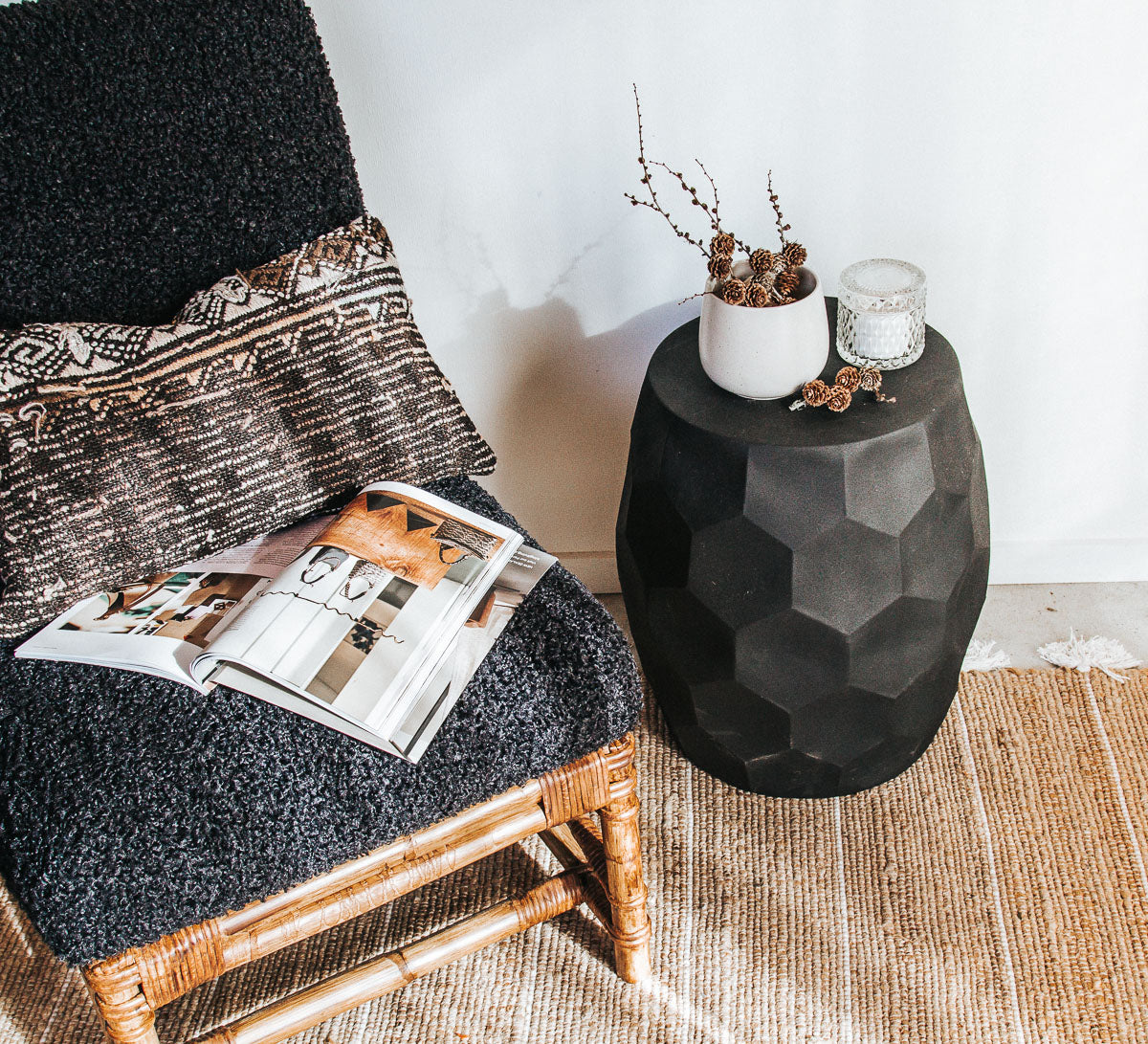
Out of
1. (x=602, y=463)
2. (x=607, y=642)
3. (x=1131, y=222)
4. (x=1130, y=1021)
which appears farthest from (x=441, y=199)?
(x=1130, y=1021)

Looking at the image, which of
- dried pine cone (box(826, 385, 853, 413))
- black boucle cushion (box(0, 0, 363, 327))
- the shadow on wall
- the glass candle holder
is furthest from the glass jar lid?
black boucle cushion (box(0, 0, 363, 327))

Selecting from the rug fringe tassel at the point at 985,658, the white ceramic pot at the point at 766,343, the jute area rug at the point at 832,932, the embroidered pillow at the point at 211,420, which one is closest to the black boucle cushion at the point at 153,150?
the embroidered pillow at the point at 211,420

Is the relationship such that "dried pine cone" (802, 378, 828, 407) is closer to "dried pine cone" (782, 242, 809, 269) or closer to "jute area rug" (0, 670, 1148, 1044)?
"dried pine cone" (782, 242, 809, 269)

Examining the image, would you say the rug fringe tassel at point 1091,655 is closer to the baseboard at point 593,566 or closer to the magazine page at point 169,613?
the baseboard at point 593,566

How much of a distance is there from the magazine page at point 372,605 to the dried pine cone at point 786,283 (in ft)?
1.11

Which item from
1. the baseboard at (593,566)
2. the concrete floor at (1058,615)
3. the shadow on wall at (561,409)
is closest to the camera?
the shadow on wall at (561,409)

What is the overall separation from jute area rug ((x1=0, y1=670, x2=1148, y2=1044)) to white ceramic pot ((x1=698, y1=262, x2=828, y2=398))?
1.69ft

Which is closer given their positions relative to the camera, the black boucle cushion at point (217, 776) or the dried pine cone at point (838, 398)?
the black boucle cushion at point (217, 776)

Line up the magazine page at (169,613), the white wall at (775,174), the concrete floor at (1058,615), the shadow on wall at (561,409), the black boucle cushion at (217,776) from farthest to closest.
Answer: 1. the concrete floor at (1058,615)
2. the shadow on wall at (561,409)
3. the white wall at (775,174)
4. the magazine page at (169,613)
5. the black boucle cushion at (217,776)

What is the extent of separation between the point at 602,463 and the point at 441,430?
43cm

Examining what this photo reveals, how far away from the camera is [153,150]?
0.92m

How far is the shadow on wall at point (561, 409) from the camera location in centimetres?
126

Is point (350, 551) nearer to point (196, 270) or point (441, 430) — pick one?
point (441, 430)

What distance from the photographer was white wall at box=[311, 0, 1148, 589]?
1.05 metres
